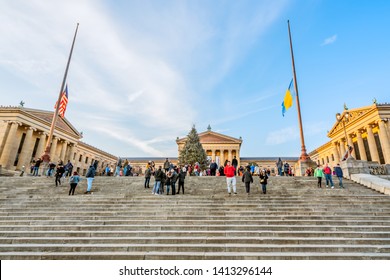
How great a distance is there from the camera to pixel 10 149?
3394 cm

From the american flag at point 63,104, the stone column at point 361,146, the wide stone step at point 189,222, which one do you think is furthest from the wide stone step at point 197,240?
the stone column at point 361,146

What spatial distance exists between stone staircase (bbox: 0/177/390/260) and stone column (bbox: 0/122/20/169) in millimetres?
29799

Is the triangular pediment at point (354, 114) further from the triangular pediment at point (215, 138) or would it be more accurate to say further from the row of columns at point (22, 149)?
the row of columns at point (22, 149)

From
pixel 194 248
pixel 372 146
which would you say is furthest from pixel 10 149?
pixel 372 146

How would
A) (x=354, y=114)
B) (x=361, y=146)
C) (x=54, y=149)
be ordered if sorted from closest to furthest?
(x=361, y=146)
(x=354, y=114)
(x=54, y=149)

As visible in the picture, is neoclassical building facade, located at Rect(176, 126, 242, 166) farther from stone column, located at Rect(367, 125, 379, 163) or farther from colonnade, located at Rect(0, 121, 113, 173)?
colonnade, located at Rect(0, 121, 113, 173)

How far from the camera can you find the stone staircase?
5.57 metres

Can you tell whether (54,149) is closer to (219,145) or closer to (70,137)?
(70,137)

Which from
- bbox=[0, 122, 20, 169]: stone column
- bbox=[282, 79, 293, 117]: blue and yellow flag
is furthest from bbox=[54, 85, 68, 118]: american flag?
bbox=[0, 122, 20, 169]: stone column

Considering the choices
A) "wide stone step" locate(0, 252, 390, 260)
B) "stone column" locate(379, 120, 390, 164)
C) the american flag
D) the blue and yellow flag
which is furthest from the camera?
"stone column" locate(379, 120, 390, 164)

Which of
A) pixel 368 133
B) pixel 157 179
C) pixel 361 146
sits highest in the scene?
pixel 368 133

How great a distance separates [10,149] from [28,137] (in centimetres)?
375

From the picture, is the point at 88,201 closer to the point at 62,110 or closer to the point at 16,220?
the point at 16,220

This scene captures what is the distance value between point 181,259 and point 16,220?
264 inches
